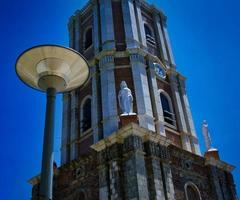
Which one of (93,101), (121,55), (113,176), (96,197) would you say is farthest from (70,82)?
(121,55)

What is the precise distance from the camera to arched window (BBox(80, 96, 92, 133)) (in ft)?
72.7

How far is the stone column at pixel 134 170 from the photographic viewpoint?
15750 millimetres

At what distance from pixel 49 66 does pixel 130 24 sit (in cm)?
1684

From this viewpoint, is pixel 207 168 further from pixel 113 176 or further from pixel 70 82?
pixel 70 82

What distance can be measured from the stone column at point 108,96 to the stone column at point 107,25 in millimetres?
1136

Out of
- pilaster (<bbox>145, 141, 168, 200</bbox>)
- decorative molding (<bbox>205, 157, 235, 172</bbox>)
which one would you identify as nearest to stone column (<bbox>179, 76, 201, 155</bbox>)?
decorative molding (<bbox>205, 157, 235, 172</bbox>)

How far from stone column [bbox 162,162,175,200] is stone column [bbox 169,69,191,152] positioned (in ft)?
12.5

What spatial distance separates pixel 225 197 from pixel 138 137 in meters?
6.23

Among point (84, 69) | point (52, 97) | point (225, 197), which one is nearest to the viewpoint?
point (52, 97)

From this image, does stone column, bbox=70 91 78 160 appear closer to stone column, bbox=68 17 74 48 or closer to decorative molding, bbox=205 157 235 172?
stone column, bbox=68 17 74 48

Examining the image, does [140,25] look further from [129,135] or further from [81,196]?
[81,196]

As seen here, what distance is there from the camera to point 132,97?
66.6 feet

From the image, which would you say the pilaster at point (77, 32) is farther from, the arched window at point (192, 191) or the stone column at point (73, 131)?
the arched window at point (192, 191)

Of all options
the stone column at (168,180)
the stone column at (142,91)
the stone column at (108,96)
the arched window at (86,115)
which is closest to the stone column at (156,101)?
the stone column at (142,91)
